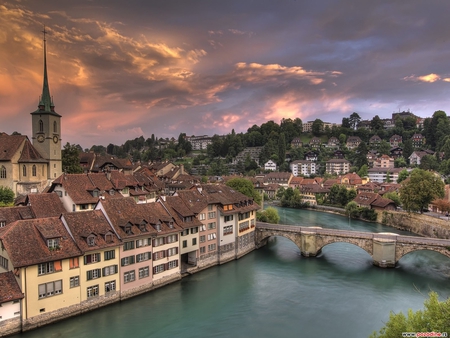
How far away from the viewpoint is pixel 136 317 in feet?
87.9

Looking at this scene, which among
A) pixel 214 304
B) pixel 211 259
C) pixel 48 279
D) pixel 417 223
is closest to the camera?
pixel 48 279

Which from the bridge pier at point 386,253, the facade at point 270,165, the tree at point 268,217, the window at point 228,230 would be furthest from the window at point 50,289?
the facade at point 270,165

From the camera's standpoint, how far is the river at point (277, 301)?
25344 millimetres

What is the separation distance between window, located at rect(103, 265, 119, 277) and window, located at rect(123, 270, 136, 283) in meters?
1.06

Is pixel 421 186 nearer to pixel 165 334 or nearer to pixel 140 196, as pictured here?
pixel 140 196

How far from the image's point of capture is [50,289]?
24734 millimetres

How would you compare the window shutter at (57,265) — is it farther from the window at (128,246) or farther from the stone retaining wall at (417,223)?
the stone retaining wall at (417,223)

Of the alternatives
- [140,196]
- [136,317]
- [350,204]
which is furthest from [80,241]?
[350,204]

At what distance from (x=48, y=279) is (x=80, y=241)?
3.53 m

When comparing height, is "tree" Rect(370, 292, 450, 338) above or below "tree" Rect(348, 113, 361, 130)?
below

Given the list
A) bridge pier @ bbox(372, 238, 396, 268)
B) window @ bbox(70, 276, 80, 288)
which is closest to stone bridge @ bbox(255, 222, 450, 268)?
bridge pier @ bbox(372, 238, 396, 268)

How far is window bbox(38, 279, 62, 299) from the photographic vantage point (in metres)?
24.2

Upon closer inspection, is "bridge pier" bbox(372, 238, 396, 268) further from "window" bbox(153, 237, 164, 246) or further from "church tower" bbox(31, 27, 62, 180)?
"church tower" bbox(31, 27, 62, 180)

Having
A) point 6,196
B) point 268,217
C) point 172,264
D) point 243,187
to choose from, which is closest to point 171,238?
point 172,264
